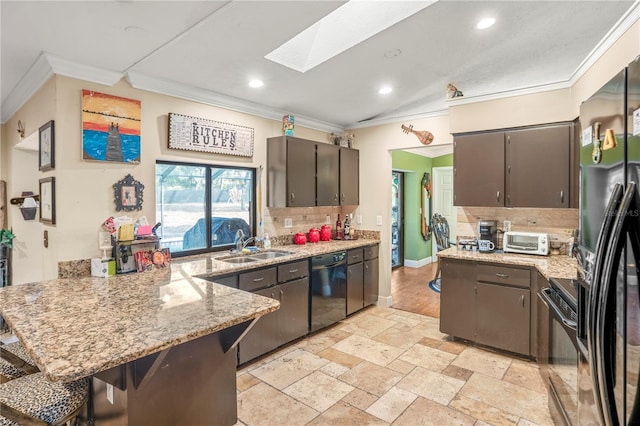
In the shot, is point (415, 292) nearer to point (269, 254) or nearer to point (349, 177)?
point (349, 177)

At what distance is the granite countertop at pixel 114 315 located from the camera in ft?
4.15

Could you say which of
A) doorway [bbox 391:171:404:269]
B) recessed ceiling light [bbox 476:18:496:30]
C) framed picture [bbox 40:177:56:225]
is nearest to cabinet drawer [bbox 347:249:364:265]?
recessed ceiling light [bbox 476:18:496:30]

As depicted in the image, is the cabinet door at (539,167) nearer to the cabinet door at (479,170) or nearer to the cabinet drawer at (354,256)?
the cabinet door at (479,170)

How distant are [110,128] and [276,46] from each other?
1496mm

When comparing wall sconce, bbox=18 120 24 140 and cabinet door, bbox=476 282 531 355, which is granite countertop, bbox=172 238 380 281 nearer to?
cabinet door, bbox=476 282 531 355

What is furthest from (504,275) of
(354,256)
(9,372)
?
(9,372)

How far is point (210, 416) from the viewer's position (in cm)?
178

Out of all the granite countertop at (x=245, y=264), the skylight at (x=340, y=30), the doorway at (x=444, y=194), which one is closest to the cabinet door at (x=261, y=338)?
the granite countertop at (x=245, y=264)

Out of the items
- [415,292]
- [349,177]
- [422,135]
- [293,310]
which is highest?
[422,135]

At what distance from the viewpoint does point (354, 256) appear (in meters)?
4.32

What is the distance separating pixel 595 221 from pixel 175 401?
200 centimetres

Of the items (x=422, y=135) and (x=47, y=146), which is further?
(x=422, y=135)

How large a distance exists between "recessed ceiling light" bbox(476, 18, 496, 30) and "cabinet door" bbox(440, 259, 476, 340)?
2.12m

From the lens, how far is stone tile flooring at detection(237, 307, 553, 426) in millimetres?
2379
